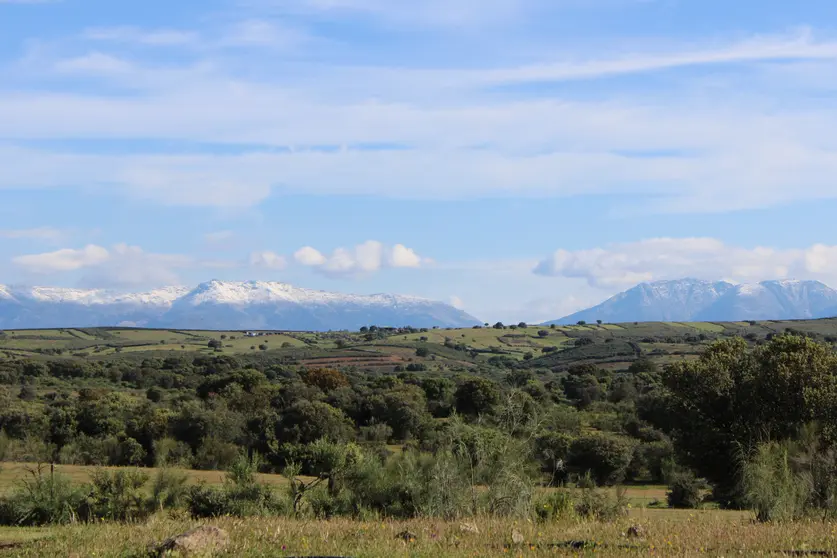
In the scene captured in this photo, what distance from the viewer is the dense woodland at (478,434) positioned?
19.8 meters

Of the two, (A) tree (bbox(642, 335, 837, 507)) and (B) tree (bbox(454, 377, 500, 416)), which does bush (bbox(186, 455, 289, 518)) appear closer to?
(A) tree (bbox(642, 335, 837, 507))

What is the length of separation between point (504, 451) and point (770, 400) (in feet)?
55.2

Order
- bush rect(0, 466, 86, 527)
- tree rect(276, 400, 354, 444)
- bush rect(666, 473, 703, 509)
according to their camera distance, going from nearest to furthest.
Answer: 1. bush rect(0, 466, 86, 527)
2. bush rect(666, 473, 703, 509)
3. tree rect(276, 400, 354, 444)

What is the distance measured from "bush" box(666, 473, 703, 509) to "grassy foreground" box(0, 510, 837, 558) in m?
20.6

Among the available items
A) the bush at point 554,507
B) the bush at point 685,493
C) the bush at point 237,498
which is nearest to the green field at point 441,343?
the bush at point 685,493

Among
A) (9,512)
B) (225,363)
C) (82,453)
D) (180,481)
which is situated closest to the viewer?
(9,512)

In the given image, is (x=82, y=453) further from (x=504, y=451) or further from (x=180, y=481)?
(x=504, y=451)

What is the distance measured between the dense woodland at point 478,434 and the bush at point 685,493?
96 millimetres

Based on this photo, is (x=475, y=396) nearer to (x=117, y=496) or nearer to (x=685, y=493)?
(x=685, y=493)

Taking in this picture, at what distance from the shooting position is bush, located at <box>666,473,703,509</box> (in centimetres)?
3369

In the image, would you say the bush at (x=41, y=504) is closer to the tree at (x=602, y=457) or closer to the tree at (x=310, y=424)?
the tree at (x=310, y=424)

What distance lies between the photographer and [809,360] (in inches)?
1275

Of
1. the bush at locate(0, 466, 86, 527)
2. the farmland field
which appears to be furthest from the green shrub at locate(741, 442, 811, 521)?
the farmland field

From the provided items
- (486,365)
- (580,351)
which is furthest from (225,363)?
(580,351)
